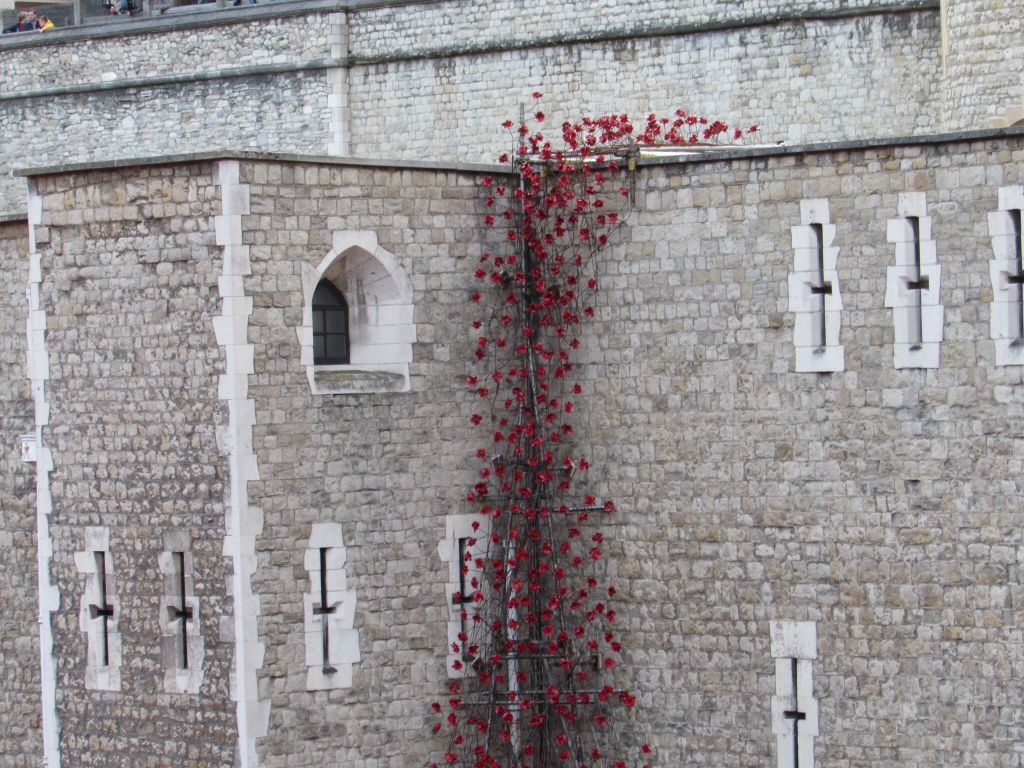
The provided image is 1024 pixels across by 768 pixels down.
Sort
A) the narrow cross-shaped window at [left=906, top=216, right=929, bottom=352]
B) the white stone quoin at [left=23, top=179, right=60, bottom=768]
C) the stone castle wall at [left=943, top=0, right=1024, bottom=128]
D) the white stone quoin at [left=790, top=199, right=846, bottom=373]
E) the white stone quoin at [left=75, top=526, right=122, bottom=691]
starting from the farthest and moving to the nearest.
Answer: the stone castle wall at [left=943, top=0, right=1024, bottom=128] < the white stone quoin at [left=23, top=179, right=60, bottom=768] < the white stone quoin at [left=75, top=526, right=122, bottom=691] < the white stone quoin at [left=790, top=199, right=846, bottom=373] < the narrow cross-shaped window at [left=906, top=216, right=929, bottom=352]

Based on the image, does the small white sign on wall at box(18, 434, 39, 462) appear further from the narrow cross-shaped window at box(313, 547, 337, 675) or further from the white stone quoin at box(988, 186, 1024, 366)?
the white stone quoin at box(988, 186, 1024, 366)

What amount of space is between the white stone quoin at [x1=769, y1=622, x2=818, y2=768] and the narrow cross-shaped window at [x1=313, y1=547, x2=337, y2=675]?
3107 mm

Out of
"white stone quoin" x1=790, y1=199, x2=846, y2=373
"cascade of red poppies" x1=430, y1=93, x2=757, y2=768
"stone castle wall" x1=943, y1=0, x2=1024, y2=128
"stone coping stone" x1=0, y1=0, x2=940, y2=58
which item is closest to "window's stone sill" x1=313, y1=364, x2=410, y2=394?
"cascade of red poppies" x1=430, y1=93, x2=757, y2=768

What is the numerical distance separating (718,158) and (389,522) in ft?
11.5

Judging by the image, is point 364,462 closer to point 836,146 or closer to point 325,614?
point 325,614

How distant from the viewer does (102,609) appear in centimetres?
1619

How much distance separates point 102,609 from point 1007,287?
6.73 meters

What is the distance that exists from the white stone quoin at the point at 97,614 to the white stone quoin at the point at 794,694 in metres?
4.65

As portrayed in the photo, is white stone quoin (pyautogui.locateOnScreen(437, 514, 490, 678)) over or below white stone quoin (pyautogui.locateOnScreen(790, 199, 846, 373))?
below

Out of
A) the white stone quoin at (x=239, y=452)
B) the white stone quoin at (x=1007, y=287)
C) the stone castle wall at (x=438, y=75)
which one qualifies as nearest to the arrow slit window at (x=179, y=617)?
the white stone quoin at (x=239, y=452)

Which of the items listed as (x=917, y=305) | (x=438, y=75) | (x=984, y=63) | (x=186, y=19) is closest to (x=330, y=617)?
(x=917, y=305)

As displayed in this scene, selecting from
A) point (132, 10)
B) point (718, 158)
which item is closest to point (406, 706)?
point (718, 158)

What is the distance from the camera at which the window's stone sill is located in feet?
52.1

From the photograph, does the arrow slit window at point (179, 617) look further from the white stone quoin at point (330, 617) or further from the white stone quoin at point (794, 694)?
the white stone quoin at point (794, 694)
